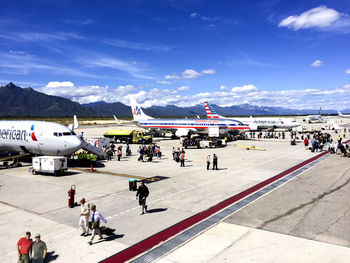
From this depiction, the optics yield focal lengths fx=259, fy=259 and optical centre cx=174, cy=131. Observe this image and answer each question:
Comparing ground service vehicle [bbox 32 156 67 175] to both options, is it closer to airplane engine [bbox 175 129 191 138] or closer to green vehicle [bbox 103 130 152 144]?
green vehicle [bbox 103 130 152 144]

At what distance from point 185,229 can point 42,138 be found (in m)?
19.1

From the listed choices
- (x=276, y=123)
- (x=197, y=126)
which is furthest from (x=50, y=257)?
(x=276, y=123)

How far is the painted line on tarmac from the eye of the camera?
9766 millimetres

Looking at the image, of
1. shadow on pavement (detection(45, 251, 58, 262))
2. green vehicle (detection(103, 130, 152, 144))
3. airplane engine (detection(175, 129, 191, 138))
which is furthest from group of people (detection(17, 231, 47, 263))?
airplane engine (detection(175, 129, 191, 138))

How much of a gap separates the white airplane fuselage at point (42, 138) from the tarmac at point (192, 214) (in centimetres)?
257

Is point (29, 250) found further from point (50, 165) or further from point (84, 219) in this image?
point (50, 165)

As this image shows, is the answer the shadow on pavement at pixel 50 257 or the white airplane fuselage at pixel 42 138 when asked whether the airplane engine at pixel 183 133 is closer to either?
the white airplane fuselage at pixel 42 138

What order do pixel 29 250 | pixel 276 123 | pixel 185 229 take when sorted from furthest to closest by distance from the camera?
pixel 276 123
pixel 185 229
pixel 29 250

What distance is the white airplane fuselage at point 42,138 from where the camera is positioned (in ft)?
80.1

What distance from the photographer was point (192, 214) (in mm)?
13773

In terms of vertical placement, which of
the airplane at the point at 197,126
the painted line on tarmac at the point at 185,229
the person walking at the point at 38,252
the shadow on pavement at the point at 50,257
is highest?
the airplane at the point at 197,126

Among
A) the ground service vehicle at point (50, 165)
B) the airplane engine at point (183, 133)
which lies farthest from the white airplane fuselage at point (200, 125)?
the ground service vehicle at point (50, 165)

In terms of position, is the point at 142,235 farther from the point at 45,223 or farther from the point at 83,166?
the point at 83,166

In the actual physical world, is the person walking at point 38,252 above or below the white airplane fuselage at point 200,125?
below
